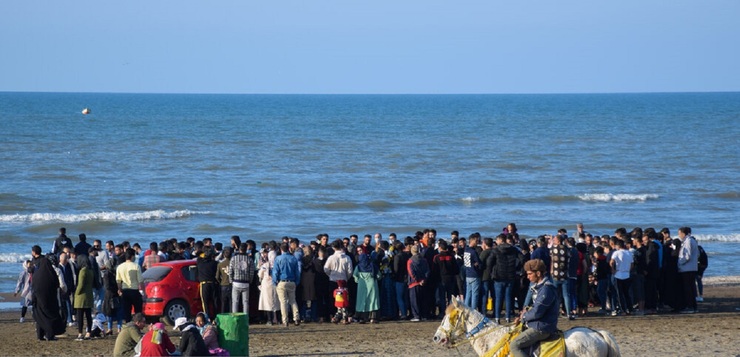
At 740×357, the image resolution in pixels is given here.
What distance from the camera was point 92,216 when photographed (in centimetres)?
3753

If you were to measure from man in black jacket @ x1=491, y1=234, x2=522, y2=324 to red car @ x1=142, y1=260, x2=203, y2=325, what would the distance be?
502 cm

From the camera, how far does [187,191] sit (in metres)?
45.3

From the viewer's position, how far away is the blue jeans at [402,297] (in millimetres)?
17609

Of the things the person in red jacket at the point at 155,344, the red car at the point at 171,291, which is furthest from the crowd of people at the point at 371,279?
the person in red jacket at the point at 155,344

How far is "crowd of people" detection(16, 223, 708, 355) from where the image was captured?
645 inches

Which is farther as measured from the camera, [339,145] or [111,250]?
[339,145]

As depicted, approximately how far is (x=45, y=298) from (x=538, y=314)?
29.2ft

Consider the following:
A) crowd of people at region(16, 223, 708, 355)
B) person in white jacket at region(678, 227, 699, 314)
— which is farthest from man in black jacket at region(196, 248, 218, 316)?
person in white jacket at region(678, 227, 699, 314)

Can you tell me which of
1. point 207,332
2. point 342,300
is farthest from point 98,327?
point 342,300

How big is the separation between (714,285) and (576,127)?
76260 millimetres

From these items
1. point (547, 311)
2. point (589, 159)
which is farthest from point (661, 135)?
point (547, 311)

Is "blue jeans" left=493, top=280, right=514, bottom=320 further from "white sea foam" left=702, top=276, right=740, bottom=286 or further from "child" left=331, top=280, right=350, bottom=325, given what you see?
"white sea foam" left=702, top=276, right=740, bottom=286

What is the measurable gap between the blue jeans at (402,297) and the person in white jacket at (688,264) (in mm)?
4836

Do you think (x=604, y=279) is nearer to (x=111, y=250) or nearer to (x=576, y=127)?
(x=111, y=250)
